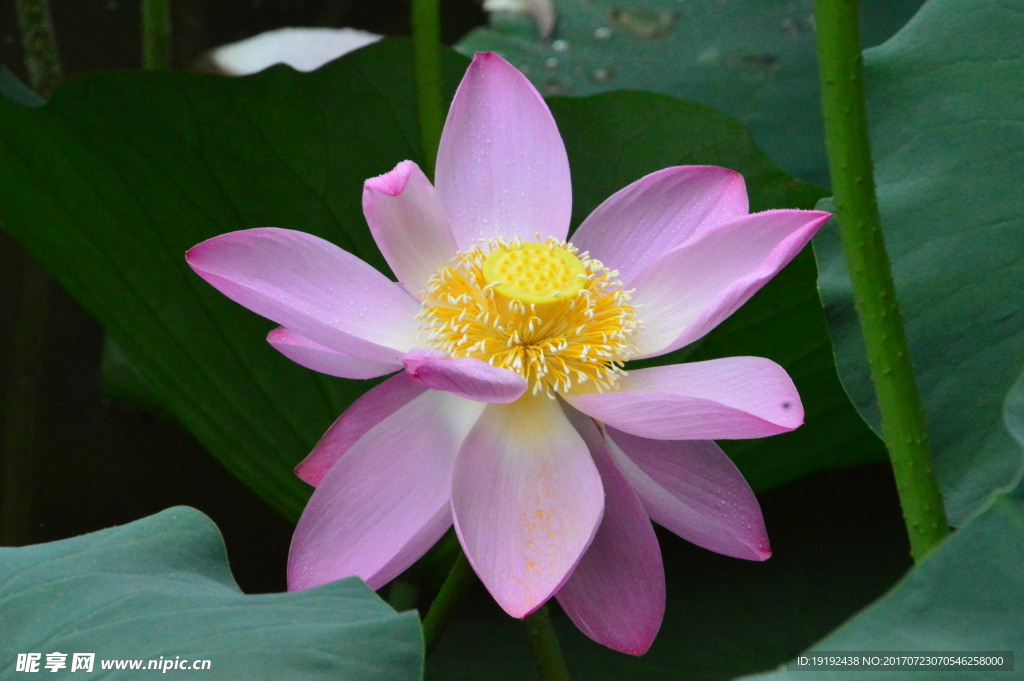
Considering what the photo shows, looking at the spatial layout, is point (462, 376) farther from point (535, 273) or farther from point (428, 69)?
point (428, 69)

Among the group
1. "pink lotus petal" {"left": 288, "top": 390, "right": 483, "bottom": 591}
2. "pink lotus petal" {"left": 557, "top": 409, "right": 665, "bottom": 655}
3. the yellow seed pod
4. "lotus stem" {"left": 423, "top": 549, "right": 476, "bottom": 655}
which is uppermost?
the yellow seed pod

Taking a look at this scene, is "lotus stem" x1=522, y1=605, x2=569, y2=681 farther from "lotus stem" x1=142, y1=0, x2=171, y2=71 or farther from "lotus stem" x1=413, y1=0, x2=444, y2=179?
"lotus stem" x1=142, y1=0, x2=171, y2=71

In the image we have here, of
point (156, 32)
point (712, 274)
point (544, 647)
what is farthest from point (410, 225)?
point (156, 32)

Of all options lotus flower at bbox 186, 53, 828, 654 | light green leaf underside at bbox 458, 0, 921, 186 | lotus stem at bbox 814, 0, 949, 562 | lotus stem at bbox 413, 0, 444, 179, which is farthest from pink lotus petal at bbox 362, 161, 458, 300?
light green leaf underside at bbox 458, 0, 921, 186

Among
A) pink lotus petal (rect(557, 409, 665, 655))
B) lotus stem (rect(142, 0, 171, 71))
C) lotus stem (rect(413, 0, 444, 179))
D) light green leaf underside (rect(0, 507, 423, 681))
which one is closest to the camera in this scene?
light green leaf underside (rect(0, 507, 423, 681))

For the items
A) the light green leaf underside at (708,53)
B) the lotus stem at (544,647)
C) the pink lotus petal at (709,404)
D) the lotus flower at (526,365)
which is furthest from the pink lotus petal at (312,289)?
the light green leaf underside at (708,53)

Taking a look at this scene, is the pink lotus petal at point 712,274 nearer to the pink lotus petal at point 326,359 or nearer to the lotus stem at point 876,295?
the lotus stem at point 876,295

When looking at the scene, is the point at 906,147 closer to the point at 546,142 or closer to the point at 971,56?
the point at 971,56
